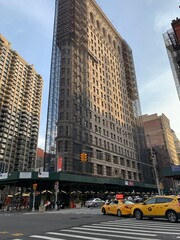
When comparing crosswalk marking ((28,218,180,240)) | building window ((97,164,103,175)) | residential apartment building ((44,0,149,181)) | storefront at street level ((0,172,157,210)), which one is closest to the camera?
crosswalk marking ((28,218,180,240))

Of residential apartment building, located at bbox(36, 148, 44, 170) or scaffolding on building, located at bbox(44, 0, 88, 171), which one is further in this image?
residential apartment building, located at bbox(36, 148, 44, 170)

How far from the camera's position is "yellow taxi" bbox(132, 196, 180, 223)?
13.9m

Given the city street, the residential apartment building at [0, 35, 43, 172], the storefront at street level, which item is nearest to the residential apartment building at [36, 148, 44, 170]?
the residential apartment building at [0, 35, 43, 172]

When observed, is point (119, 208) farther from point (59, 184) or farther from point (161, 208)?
point (59, 184)

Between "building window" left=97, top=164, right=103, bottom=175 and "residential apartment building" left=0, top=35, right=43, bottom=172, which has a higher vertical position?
"residential apartment building" left=0, top=35, right=43, bottom=172

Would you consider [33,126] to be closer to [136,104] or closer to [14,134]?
[14,134]

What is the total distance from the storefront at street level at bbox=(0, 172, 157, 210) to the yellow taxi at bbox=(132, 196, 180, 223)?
778 inches

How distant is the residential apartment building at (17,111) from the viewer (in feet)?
334

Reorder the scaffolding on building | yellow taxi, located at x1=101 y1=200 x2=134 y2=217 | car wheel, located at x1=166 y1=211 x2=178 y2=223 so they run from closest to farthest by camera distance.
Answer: car wheel, located at x1=166 y1=211 x2=178 y2=223, yellow taxi, located at x1=101 y1=200 x2=134 y2=217, the scaffolding on building

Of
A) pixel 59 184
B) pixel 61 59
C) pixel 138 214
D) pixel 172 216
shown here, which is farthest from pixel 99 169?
pixel 172 216

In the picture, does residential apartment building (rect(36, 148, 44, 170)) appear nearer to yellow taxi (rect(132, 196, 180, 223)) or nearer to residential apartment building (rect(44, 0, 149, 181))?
residential apartment building (rect(44, 0, 149, 181))

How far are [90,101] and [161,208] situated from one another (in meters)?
52.5

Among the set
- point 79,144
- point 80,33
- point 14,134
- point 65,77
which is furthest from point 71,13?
point 14,134

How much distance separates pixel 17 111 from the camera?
114 m
